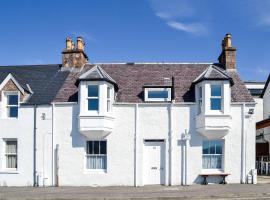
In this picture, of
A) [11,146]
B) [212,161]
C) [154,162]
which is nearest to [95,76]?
[154,162]

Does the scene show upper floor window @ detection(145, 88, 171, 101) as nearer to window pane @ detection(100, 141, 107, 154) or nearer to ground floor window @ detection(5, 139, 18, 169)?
window pane @ detection(100, 141, 107, 154)

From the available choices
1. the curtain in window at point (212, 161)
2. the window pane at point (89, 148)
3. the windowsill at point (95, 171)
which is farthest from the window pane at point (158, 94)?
the windowsill at point (95, 171)

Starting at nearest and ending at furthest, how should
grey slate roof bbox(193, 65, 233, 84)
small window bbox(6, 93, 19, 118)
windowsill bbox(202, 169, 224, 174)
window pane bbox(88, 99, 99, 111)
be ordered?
grey slate roof bbox(193, 65, 233, 84) → windowsill bbox(202, 169, 224, 174) → window pane bbox(88, 99, 99, 111) → small window bbox(6, 93, 19, 118)

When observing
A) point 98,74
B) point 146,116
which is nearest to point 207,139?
point 146,116

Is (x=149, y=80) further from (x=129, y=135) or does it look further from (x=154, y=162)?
(x=154, y=162)

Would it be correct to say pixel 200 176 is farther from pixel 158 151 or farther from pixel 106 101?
pixel 106 101

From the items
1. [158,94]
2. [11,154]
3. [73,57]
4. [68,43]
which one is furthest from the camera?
[68,43]

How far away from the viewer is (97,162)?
22.9 m

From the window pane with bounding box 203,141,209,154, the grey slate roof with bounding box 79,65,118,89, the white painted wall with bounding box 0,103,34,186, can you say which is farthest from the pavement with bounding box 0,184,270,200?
the grey slate roof with bounding box 79,65,118,89

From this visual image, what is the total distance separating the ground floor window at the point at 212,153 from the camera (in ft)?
74.5

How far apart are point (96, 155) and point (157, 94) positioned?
5.10 m

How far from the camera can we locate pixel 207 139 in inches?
890

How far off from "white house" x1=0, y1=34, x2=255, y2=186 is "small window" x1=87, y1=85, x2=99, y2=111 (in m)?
0.06

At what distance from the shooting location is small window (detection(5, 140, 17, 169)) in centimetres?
2347
